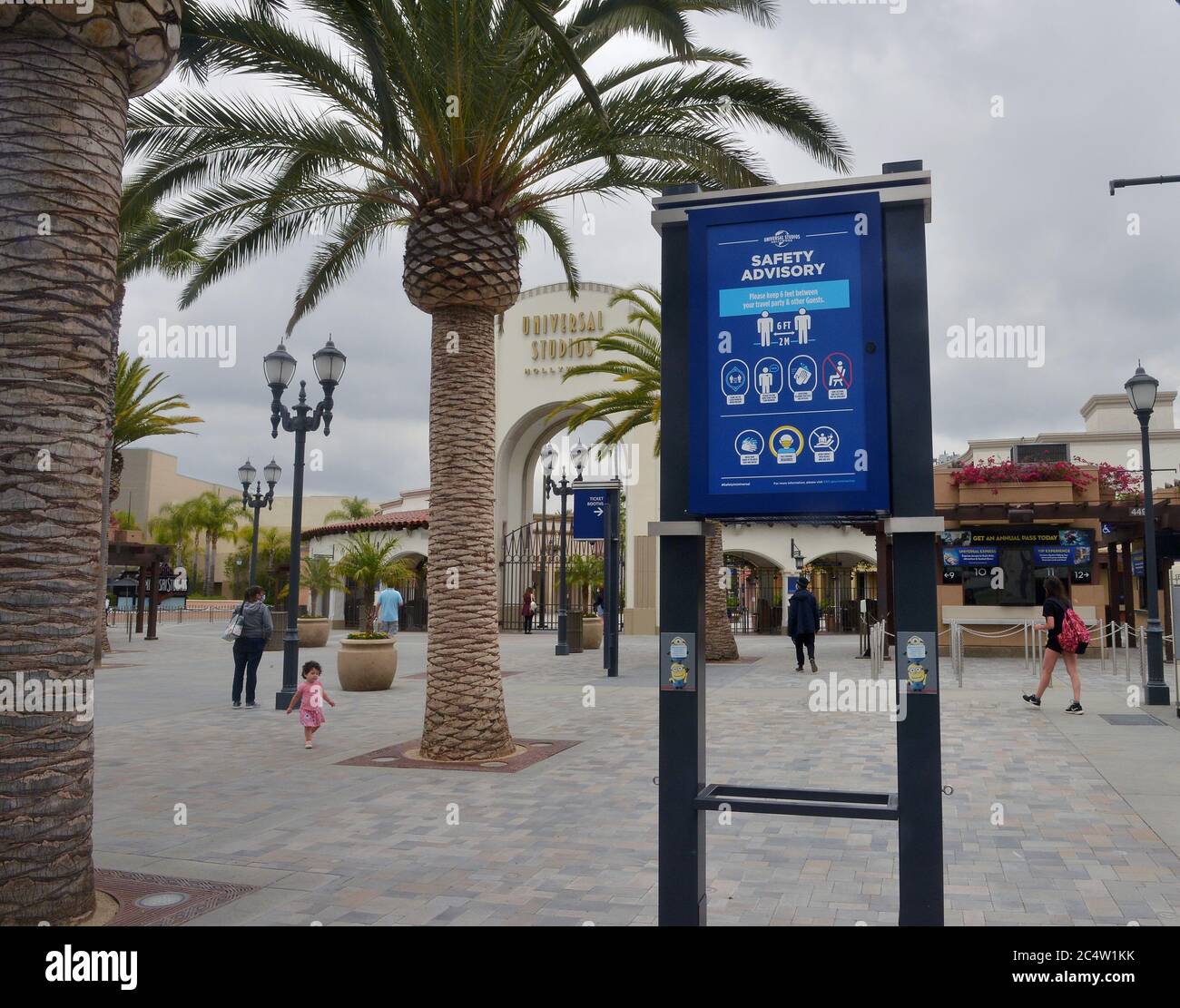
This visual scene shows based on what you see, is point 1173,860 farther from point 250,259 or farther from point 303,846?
point 250,259

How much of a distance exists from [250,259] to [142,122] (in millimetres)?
2547

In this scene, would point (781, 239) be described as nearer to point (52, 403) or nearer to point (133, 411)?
point (52, 403)

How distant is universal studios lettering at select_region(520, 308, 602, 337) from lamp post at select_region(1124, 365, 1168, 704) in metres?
23.7

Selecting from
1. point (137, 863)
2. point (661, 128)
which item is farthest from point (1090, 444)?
point (137, 863)

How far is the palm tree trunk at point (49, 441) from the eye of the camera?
4531mm

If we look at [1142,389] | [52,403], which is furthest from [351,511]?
[52,403]

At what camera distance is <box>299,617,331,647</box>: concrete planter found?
2538 cm

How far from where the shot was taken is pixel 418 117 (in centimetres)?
883


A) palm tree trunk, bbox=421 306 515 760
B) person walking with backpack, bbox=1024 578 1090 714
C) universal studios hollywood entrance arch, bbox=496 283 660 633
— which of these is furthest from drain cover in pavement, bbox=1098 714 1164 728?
universal studios hollywood entrance arch, bbox=496 283 660 633

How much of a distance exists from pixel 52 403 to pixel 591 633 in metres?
22.5

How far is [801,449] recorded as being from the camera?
406cm

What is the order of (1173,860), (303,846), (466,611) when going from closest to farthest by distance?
1. (1173,860)
2. (303,846)
3. (466,611)

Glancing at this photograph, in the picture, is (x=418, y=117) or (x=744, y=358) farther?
(x=418, y=117)

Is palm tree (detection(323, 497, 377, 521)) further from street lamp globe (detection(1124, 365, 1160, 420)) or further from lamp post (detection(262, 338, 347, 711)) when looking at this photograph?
street lamp globe (detection(1124, 365, 1160, 420))
